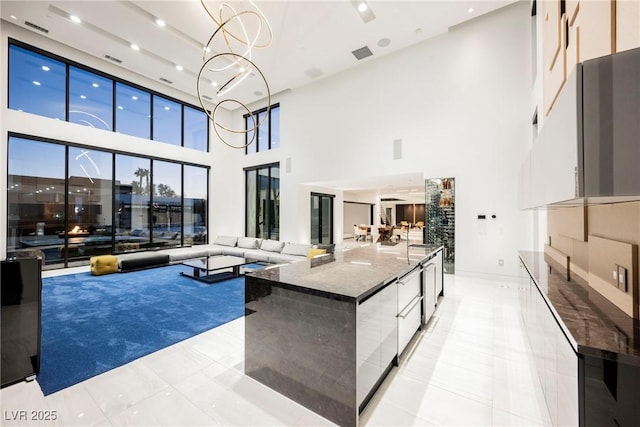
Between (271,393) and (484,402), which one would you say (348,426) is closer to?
(271,393)

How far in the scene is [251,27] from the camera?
577cm

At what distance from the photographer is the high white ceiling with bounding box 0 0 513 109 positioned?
5.10 metres

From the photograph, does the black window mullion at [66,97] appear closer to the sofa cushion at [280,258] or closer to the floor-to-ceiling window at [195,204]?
the floor-to-ceiling window at [195,204]

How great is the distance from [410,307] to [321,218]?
25.9ft

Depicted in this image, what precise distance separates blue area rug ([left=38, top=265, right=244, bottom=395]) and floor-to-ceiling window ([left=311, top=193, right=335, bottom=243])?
4.78 meters

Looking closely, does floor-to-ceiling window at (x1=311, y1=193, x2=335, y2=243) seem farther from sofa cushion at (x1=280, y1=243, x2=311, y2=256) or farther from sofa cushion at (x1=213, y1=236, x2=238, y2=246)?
sofa cushion at (x1=213, y1=236, x2=238, y2=246)

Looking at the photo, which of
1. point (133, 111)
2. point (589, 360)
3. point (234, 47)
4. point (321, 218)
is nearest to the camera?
point (589, 360)

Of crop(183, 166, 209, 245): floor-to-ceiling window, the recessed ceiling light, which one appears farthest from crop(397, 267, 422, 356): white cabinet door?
crop(183, 166, 209, 245): floor-to-ceiling window

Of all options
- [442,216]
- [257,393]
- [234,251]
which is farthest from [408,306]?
[234,251]

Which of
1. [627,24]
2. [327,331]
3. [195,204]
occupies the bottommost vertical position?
[327,331]

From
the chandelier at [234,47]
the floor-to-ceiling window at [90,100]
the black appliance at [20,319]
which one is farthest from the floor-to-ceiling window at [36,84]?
the black appliance at [20,319]

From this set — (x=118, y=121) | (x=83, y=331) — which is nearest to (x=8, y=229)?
(x=118, y=121)

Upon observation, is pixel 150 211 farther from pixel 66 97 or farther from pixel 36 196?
pixel 66 97

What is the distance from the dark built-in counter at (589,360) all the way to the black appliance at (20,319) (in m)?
3.83
